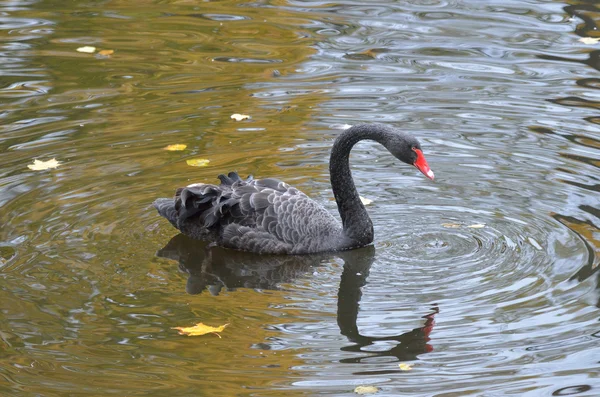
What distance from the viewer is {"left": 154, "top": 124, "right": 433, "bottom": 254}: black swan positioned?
6891 mm

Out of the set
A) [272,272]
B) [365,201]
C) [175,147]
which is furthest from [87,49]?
[272,272]

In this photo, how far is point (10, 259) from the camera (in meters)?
6.66

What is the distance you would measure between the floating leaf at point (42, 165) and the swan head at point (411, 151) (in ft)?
9.67

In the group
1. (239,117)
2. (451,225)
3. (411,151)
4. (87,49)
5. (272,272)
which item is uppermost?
(411,151)

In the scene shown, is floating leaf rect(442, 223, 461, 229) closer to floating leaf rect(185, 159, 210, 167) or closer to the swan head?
the swan head

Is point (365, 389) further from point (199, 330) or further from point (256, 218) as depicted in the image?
point (256, 218)

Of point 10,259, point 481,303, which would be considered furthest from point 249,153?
point 481,303

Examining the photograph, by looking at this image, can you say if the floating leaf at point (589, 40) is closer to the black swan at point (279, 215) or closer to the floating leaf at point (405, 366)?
the black swan at point (279, 215)

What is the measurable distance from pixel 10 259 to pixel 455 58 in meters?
5.49

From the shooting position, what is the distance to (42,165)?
8.13m

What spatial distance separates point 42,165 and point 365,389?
4.03m

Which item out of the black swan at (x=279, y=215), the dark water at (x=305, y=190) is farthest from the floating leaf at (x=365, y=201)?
the black swan at (x=279, y=215)

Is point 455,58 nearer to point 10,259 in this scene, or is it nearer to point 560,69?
point 560,69

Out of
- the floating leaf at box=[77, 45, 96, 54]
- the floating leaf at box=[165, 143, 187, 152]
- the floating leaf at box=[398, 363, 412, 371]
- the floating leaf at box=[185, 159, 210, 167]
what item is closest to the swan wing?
the floating leaf at box=[185, 159, 210, 167]
